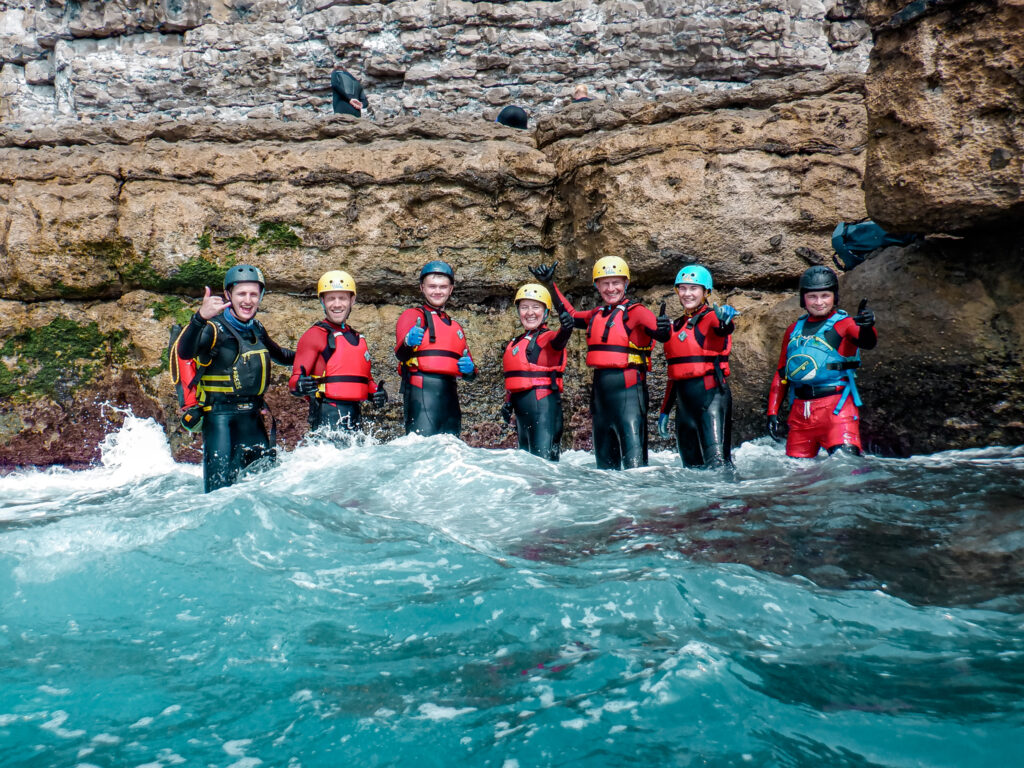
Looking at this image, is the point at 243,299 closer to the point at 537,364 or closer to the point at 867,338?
the point at 537,364

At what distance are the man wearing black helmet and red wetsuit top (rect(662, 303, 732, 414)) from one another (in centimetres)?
308

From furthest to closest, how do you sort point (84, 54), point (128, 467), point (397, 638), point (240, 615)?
1. point (84, 54)
2. point (128, 467)
3. point (240, 615)
4. point (397, 638)

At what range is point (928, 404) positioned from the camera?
579cm

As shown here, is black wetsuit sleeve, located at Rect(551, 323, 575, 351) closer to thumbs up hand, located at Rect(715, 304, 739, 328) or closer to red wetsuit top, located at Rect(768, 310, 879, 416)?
thumbs up hand, located at Rect(715, 304, 739, 328)

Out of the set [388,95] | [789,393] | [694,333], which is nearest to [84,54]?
[388,95]

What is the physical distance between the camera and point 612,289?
6.46 m

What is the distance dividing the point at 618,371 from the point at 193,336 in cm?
307

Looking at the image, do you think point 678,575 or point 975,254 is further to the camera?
point 975,254

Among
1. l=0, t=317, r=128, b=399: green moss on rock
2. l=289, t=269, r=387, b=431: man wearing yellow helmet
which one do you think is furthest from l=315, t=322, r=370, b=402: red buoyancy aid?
l=0, t=317, r=128, b=399: green moss on rock

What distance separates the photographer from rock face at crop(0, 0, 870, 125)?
31.8 ft

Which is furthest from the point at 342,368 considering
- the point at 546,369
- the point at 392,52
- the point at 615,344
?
the point at 392,52

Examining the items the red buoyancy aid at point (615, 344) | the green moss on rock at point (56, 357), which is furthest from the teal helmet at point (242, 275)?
the green moss on rock at point (56, 357)

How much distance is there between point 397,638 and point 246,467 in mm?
3504

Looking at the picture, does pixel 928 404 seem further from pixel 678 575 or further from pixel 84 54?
pixel 84 54
